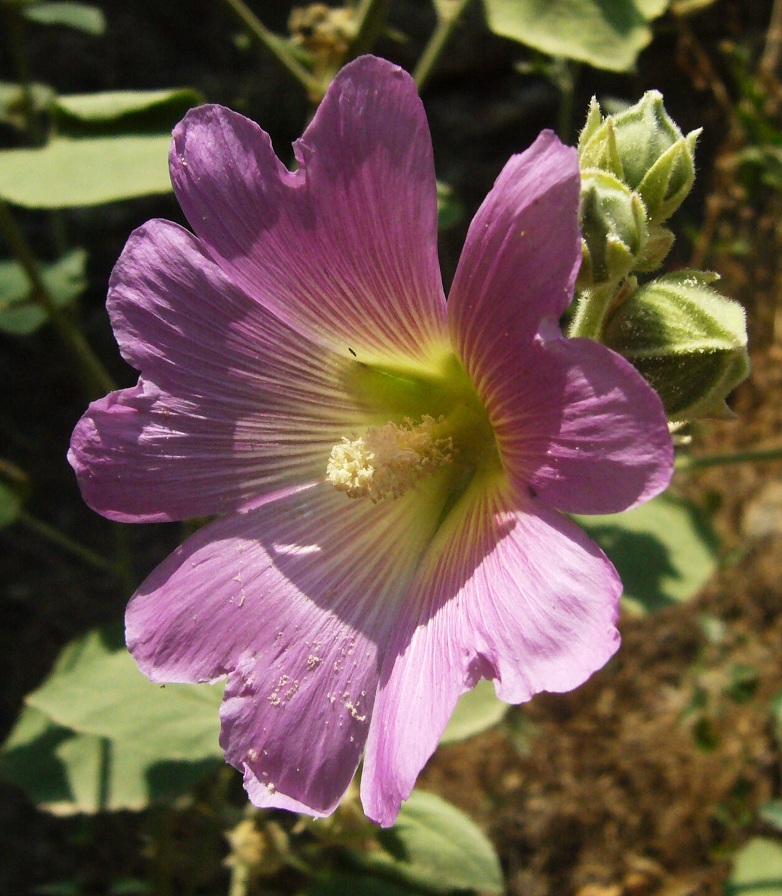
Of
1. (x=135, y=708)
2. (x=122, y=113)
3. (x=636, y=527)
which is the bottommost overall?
(x=135, y=708)

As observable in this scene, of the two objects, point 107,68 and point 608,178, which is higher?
point 608,178

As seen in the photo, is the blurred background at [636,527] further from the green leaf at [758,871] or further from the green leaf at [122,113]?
the green leaf at [122,113]

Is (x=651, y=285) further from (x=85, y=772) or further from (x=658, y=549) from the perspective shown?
(x=85, y=772)

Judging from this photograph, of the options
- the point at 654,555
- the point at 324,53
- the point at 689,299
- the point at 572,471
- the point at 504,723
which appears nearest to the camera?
the point at 572,471

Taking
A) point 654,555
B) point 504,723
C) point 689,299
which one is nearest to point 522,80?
point 654,555

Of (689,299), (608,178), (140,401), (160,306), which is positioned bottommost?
(140,401)

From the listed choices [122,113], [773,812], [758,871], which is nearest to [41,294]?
[122,113]

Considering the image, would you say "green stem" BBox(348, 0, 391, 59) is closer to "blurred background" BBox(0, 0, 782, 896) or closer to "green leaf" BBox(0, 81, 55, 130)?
"blurred background" BBox(0, 0, 782, 896)

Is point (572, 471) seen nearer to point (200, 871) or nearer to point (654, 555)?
point (654, 555)
